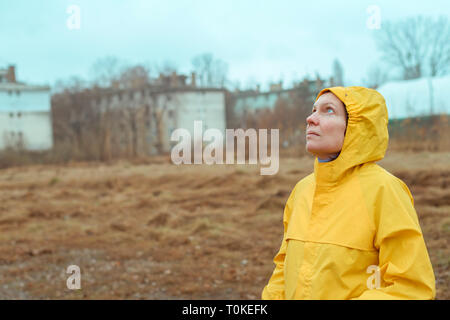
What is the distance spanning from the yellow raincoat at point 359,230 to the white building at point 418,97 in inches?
872

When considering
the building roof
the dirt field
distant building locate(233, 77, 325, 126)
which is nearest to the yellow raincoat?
the dirt field

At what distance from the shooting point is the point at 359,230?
75.3 inches

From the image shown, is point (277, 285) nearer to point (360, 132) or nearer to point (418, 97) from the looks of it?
point (360, 132)

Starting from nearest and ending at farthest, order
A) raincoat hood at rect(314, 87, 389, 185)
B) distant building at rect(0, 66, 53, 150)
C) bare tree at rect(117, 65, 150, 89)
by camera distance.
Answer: raincoat hood at rect(314, 87, 389, 185) < distant building at rect(0, 66, 53, 150) < bare tree at rect(117, 65, 150, 89)

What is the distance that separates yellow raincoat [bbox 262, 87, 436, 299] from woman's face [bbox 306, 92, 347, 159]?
1.5 inches

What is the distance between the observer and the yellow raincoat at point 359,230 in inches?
70.4

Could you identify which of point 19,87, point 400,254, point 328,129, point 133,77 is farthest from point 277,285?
point 133,77

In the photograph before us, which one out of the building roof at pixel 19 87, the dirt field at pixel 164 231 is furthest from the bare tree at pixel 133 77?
the dirt field at pixel 164 231

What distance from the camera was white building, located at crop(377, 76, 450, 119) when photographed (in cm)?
2364

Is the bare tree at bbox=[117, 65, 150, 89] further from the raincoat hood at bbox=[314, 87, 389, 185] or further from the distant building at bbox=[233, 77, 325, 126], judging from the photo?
the raincoat hood at bbox=[314, 87, 389, 185]

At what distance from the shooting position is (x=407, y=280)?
1.78 metres

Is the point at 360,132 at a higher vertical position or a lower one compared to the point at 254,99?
lower

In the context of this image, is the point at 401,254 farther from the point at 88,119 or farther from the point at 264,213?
the point at 88,119

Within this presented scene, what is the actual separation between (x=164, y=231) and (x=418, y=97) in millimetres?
20313
